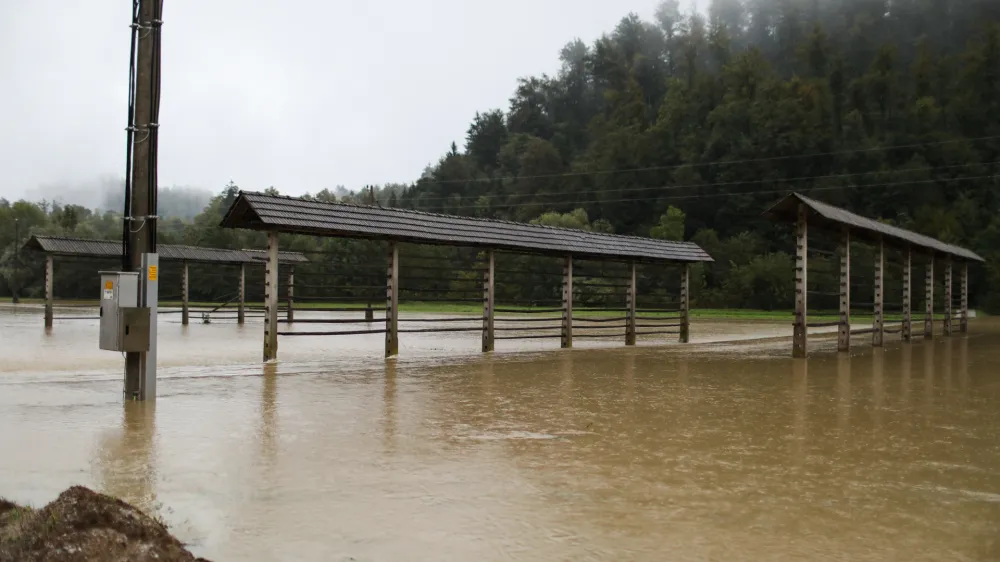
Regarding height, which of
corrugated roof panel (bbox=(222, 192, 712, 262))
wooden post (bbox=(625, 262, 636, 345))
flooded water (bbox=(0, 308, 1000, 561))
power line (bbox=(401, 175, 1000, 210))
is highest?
power line (bbox=(401, 175, 1000, 210))

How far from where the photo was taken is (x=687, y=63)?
311ft

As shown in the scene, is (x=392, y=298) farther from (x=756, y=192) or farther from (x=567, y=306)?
(x=756, y=192)

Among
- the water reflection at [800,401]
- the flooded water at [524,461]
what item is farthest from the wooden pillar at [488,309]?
the water reflection at [800,401]

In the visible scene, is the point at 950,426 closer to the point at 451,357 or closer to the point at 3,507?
the point at 3,507

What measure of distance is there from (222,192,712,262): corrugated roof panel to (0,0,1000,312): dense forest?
1046 inches

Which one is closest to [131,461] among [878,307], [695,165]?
[878,307]

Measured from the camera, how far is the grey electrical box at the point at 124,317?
845 centimetres

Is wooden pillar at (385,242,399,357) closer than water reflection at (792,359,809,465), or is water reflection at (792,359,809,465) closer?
water reflection at (792,359,809,465)

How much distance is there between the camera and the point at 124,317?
8445mm

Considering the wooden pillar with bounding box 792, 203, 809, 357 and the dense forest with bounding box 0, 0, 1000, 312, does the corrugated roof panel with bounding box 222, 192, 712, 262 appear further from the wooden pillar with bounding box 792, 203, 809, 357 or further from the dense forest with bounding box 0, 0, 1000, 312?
the dense forest with bounding box 0, 0, 1000, 312

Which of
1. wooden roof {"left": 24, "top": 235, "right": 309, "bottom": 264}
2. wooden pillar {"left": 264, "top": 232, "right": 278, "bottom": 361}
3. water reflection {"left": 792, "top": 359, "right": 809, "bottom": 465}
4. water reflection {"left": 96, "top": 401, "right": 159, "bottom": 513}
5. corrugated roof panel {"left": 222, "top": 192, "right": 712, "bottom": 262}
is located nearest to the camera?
water reflection {"left": 96, "top": 401, "right": 159, "bottom": 513}

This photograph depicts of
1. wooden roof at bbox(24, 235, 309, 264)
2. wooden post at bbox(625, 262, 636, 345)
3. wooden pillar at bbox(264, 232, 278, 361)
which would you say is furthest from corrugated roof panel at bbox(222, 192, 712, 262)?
wooden roof at bbox(24, 235, 309, 264)

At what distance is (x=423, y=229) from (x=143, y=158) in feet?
21.8

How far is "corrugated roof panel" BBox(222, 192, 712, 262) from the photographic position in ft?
41.7
